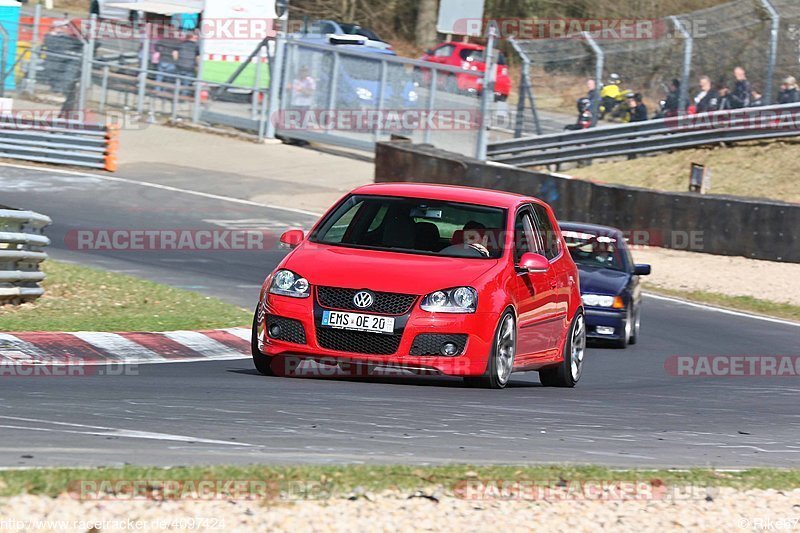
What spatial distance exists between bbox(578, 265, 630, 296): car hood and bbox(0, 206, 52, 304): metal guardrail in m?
5.85

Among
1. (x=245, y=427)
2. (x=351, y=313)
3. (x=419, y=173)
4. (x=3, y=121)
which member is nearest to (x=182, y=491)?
(x=245, y=427)

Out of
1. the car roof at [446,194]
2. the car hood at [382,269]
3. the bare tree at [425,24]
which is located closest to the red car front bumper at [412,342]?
the car hood at [382,269]

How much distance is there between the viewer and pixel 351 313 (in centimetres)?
924

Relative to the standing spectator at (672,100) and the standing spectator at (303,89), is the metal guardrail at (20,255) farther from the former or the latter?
the standing spectator at (303,89)

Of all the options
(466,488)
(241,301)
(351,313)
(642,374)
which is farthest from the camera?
(241,301)

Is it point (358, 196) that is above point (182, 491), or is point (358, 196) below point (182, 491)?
above

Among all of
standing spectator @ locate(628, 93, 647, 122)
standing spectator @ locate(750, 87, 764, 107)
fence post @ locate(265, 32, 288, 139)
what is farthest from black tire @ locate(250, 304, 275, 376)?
fence post @ locate(265, 32, 288, 139)

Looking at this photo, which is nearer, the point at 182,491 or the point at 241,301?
the point at 182,491

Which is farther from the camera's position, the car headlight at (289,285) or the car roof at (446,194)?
the car roof at (446,194)

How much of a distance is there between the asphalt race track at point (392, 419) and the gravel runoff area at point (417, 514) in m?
0.77

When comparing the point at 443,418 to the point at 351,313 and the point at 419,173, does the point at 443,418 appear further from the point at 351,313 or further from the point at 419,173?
the point at 419,173

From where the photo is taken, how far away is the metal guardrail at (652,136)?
1085 inches

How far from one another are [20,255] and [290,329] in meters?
3.77

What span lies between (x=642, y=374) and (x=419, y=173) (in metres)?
12.4
